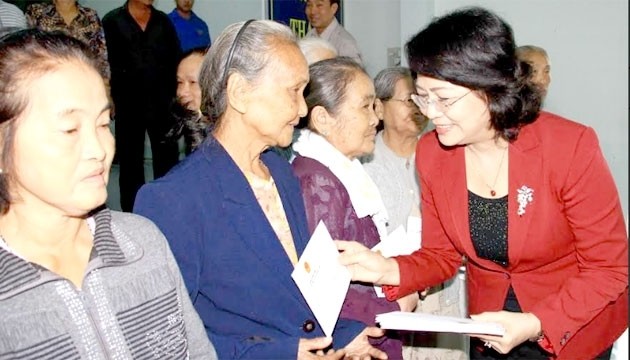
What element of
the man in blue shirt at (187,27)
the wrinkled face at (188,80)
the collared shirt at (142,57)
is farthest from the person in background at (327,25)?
the wrinkled face at (188,80)

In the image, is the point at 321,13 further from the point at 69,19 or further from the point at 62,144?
the point at 62,144

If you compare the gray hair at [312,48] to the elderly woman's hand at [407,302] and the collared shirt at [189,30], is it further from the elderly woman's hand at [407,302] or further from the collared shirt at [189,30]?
the collared shirt at [189,30]

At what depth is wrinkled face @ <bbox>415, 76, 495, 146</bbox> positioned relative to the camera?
180 cm

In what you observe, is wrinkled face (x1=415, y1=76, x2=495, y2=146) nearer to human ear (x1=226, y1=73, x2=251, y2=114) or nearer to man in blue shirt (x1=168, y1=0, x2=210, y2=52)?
human ear (x1=226, y1=73, x2=251, y2=114)

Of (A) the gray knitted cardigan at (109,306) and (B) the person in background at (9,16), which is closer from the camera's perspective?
(A) the gray knitted cardigan at (109,306)

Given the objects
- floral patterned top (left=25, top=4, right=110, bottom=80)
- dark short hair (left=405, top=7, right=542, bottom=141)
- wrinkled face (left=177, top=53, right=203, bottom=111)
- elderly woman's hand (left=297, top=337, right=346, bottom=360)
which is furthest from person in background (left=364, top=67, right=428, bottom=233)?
floral patterned top (left=25, top=4, right=110, bottom=80)

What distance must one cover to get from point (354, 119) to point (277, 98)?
2.10 feet

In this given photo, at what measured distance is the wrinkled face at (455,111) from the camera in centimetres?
180

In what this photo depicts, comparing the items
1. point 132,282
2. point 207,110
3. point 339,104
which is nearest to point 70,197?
point 132,282

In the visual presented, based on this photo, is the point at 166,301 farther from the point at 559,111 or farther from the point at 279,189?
the point at 559,111

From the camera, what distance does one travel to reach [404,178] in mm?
3012

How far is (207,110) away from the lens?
6.08ft

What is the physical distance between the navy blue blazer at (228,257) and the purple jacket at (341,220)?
0.32 metres

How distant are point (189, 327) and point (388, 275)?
818 millimetres
